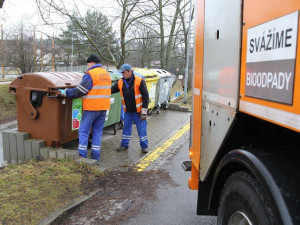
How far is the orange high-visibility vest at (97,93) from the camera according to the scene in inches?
193

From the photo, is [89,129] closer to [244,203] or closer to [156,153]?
[156,153]

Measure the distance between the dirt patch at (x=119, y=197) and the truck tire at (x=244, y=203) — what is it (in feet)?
5.63

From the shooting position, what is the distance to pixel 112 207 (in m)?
3.68

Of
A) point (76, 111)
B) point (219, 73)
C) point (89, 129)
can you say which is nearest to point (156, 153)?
point (89, 129)

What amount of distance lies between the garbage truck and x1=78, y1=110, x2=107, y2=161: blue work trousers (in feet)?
8.93

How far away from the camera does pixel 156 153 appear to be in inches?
239

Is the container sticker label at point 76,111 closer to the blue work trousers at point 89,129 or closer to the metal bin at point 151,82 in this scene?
the blue work trousers at point 89,129

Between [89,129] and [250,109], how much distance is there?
3.72 meters

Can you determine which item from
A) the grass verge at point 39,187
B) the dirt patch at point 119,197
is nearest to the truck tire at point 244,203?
the dirt patch at point 119,197

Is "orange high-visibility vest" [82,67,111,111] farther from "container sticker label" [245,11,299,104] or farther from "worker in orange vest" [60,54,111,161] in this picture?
"container sticker label" [245,11,299,104]

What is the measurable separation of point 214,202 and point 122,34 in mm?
9596

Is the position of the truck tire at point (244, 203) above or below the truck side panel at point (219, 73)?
below

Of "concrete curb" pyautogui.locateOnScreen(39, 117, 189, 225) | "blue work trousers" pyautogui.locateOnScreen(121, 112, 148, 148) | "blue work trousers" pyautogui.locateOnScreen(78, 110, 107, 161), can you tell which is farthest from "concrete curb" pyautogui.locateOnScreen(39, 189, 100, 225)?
"blue work trousers" pyautogui.locateOnScreen(121, 112, 148, 148)

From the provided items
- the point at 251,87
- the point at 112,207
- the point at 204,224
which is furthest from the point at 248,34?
the point at 112,207
